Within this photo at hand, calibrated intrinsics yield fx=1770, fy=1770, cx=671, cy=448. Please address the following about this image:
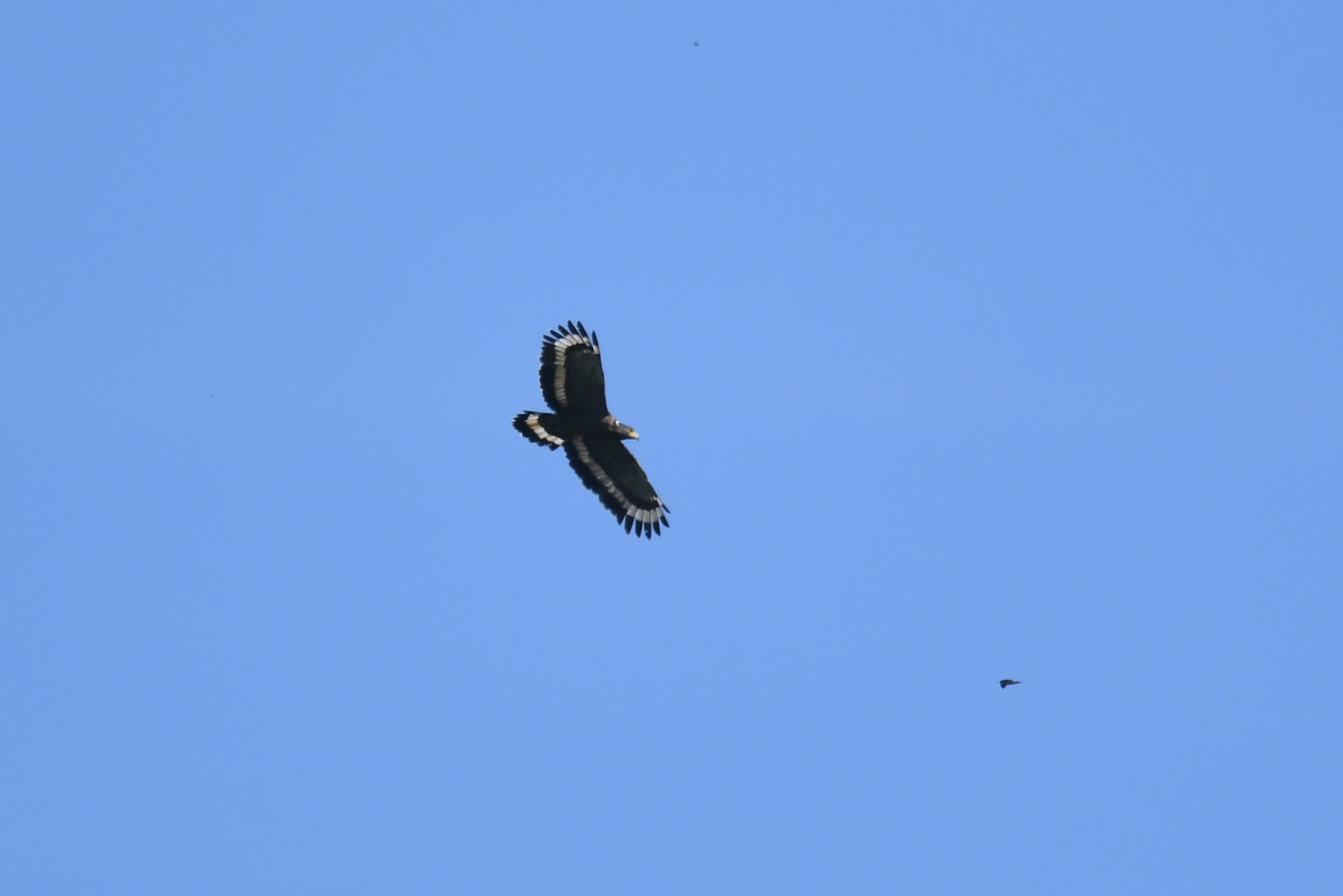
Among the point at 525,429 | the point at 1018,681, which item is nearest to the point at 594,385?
the point at 525,429

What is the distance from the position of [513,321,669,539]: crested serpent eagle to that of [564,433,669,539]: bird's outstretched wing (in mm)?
13

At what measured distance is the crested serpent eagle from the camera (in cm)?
3066

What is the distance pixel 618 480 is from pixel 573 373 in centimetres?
240

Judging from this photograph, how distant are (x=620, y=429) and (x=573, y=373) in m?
1.30

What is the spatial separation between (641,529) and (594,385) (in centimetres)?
291

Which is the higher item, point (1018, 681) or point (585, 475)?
point (585, 475)

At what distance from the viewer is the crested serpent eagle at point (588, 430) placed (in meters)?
30.7

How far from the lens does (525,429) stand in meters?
30.8

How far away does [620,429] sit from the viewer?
31.0 m

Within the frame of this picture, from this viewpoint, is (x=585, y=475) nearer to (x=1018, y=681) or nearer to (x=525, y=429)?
(x=525, y=429)

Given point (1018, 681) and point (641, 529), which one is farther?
point (641, 529)

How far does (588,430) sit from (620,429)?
56 cm

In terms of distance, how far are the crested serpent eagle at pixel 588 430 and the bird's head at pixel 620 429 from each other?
0.04ft

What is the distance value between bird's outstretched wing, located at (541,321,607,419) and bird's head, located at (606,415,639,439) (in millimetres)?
214
